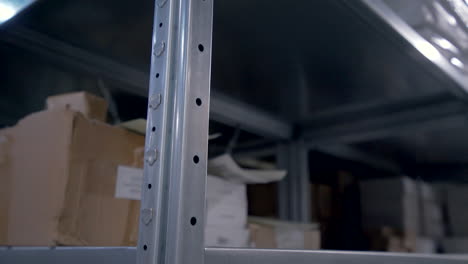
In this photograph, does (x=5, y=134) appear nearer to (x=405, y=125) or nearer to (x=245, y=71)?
(x=245, y=71)

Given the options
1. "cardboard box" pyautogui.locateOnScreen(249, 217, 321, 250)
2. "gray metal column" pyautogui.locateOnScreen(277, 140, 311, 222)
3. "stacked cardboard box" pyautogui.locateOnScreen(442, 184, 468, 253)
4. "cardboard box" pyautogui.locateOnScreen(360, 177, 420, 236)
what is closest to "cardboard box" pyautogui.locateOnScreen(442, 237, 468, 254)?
"stacked cardboard box" pyautogui.locateOnScreen(442, 184, 468, 253)

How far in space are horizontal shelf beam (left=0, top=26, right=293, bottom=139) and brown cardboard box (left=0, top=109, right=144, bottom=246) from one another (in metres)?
0.20

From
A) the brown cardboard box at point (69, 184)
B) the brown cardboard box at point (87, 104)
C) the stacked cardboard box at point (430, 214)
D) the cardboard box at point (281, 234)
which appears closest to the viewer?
the brown cardboard box at point (69, 184)

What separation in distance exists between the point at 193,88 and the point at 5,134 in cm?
54

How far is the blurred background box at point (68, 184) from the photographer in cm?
62

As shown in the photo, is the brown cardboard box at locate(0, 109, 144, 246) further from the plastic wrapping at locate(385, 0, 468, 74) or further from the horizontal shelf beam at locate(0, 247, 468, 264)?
the plastic wrapping at locate(385, 0, 468, 74)

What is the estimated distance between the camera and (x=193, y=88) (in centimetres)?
40

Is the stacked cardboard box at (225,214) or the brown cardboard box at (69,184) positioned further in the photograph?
the stacked cardboard box at (225,214)

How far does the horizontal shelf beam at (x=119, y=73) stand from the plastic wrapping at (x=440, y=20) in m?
0.41

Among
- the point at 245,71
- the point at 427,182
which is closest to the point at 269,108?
the point at 245,71

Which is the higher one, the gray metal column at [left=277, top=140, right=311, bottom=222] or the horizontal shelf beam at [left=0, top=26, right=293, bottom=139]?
the horizontal shelf beam at [left=0, top=26, right=293, bottom=139]

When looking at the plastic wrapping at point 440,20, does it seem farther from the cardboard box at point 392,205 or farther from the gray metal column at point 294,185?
the cardboard box at point 392,205

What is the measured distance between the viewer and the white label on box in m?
0.69

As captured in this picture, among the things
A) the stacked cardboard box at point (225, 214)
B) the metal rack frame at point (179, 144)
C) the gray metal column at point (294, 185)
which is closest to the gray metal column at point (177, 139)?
the metal rack frame at point (179, 144)
